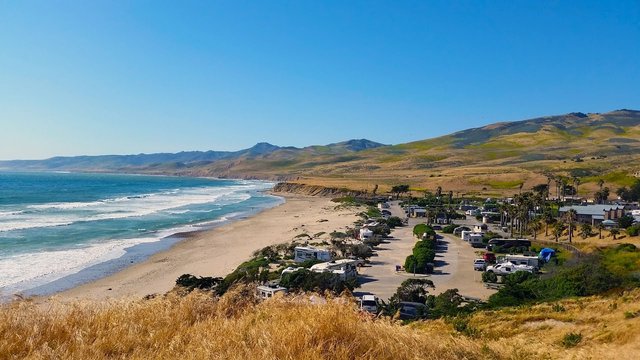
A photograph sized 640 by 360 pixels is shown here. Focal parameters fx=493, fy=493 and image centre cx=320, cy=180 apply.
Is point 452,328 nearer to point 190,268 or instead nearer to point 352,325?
point 352,325

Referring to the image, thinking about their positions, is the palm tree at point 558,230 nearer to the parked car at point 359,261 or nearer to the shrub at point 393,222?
the shrub at point 393,222

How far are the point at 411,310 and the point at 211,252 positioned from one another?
2833 cm

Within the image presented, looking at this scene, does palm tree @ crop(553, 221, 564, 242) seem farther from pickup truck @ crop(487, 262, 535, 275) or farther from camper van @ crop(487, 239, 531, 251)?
pickup truck @ crop(487, 262, 535, 275)

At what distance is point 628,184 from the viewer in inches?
3797

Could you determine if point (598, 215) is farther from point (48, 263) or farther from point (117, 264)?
point (48, 263)

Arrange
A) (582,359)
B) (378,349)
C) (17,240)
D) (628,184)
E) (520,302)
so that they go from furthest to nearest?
(628,184) → (17,240) → (520,302) → (582,359) → (378,349)

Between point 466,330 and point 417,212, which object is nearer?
point 466,330

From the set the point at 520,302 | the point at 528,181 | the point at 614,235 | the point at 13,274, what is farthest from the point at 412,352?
the point at 528,181

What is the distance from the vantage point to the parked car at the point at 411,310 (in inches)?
881

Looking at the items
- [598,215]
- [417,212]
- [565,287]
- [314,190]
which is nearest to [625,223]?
[598,215]

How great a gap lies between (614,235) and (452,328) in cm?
3877

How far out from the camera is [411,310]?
23500 millimetres

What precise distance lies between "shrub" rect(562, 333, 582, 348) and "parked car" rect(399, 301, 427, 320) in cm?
1017

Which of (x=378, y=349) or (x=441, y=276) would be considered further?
(x=441, y=276)
